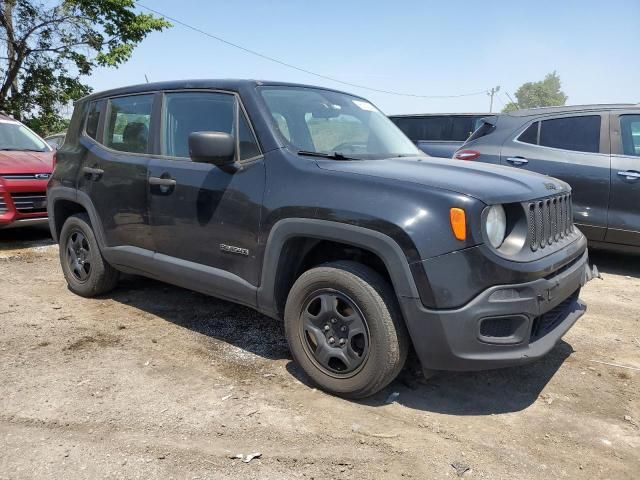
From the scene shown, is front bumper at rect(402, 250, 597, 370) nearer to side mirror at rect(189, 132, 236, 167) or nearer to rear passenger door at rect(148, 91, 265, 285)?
rear passenger door at rect(148, 91, 265, 285)

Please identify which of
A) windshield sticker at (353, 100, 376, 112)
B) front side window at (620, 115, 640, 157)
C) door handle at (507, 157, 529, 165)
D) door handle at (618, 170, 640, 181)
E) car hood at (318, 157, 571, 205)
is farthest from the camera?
door handle at (507, 157, 529, 165)

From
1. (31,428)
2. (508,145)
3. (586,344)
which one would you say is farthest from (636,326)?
(31,428)

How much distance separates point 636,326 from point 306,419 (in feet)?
9.75

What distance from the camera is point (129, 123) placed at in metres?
4.25

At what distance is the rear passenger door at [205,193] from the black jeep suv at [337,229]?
11 millimetres

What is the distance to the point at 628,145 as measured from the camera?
552 centimetres

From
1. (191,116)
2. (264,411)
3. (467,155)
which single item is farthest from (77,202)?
(467,155)

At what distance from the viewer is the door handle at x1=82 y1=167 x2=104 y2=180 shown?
4.30 m

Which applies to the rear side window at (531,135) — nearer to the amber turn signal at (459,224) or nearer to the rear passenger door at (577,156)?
the rear passenger door at (577,156)

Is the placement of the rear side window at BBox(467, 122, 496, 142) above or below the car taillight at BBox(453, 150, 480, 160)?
above

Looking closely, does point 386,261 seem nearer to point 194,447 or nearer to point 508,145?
point 194,447

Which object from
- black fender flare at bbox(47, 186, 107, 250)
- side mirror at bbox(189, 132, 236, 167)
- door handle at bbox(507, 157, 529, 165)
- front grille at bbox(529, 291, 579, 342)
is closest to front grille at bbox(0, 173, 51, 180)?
black fender flare at bbox(47, 186, 107, 250)

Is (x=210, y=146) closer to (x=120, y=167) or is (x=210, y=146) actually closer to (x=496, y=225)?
(x=120, y=167)

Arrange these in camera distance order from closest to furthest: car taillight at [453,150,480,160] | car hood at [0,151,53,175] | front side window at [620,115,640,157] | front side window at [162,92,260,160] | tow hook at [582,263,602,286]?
tow hook at [582,263,602,286] → front side window at [162,92,260,160] → front side window at [620,115,640,157] → car taillight at [453,150,480,160] → car hood at [0,151,53,175]
